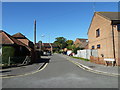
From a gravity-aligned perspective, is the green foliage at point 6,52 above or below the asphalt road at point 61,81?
above

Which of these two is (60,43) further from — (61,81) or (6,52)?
(61,81)

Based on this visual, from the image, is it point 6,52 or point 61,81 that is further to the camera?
point 6,52

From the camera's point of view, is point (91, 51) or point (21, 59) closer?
point (21, 59)

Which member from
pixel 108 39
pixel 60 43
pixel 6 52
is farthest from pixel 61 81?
pixel 60 43

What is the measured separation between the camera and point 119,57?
46.0ft

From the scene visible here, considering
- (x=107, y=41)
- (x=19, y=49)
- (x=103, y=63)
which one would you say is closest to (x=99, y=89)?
(x=103, y=63)

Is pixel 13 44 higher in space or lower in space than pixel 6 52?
higher

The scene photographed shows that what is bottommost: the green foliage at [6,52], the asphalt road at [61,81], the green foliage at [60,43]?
the asphalt road at [61,81]

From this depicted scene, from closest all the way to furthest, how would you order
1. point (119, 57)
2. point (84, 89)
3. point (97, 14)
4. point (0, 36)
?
point (84, 89) < point (119, 57) < point (0, 36) < point (97, 14)

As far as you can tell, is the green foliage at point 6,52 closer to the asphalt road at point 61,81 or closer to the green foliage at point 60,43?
the asphalt road at point 61,81

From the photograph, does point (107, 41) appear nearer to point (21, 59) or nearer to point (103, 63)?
point (103, 63)

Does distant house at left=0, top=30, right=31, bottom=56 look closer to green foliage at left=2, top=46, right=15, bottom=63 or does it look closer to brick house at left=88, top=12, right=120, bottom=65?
green foliage at left=2, top=46, right=15, bottom=63

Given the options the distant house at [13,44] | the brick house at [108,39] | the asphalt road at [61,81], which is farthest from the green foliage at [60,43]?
the asphalt road at [61,81]

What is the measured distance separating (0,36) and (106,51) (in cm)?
1653
